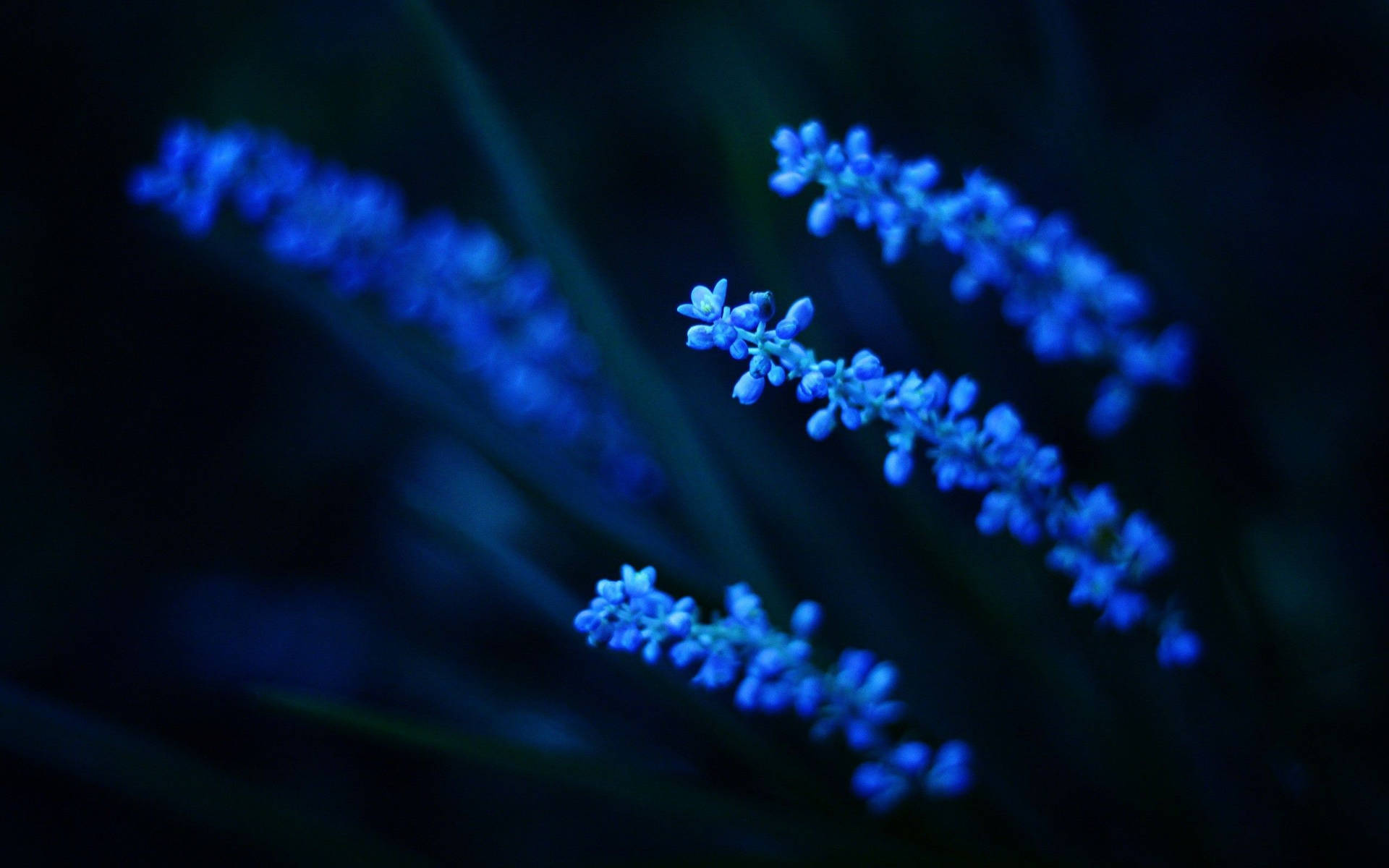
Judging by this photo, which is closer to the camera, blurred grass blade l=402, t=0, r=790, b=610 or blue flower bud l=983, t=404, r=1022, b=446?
blue flower bud l=983, t=404, r=1022, b=446

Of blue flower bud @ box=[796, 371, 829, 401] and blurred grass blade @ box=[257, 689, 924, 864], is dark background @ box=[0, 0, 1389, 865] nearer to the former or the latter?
blurred grass blade @ box=[257, 689, 924, 864]

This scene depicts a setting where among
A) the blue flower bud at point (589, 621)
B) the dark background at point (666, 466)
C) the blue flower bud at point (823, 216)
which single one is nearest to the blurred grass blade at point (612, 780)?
the dark background at point (666, 466)

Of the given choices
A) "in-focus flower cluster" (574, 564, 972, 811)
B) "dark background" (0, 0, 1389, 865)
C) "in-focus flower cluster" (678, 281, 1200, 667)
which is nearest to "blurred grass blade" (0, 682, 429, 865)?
"dark background" (0, 0, 1389, 865)

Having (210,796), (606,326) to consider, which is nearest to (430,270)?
(606,326)

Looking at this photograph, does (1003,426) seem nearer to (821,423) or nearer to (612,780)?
(821,423)

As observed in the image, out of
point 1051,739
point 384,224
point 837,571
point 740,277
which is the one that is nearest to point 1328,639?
point 1051,739

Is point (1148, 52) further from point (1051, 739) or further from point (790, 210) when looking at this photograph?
point (1051, 739)
